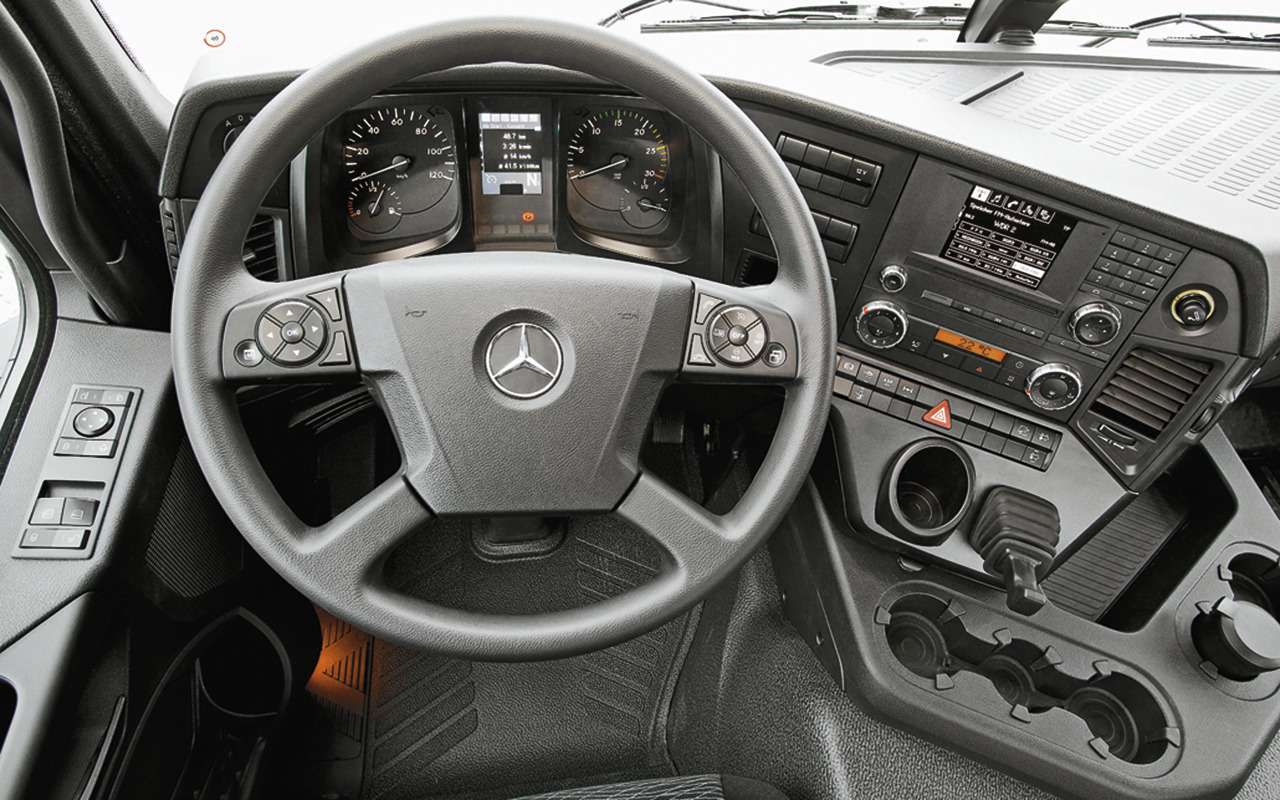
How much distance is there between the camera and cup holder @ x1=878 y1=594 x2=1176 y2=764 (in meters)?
1.28

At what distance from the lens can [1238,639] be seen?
1.22 meters

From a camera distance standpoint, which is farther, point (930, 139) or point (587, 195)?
point (587, 195)

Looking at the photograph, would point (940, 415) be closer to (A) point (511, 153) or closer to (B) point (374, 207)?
(A) point (511, 153)

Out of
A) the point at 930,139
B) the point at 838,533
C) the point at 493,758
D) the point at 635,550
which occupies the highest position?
→ the point at 930,139

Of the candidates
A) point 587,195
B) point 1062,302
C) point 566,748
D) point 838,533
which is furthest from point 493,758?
point 1062,302

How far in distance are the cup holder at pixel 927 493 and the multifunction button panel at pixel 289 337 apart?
854 millimetres

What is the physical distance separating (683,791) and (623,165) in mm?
991

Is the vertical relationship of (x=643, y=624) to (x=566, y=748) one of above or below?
above

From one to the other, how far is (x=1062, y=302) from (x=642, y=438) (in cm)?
70

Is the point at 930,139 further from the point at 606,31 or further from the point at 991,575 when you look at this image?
the point at 991,575

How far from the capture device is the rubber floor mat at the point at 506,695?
166 cm

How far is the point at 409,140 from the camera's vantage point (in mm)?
1211

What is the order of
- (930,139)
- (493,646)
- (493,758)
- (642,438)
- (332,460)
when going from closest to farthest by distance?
(493,646), (642,438), (930,139), (493,758), (332,460)

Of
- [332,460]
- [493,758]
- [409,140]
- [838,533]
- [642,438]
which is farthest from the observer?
[332,460]
